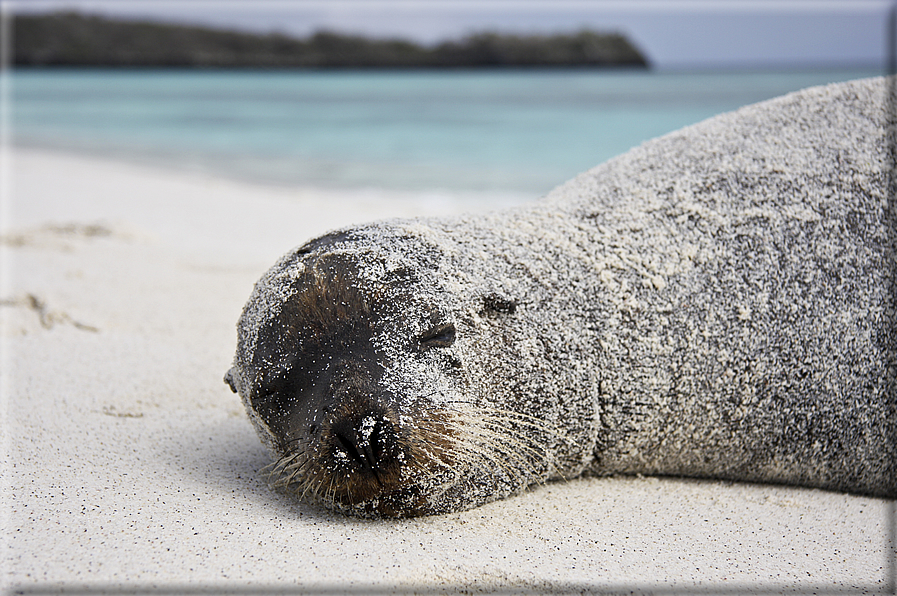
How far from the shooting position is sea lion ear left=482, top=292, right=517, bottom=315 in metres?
2.01

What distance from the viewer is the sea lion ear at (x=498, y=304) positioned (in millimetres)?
2010

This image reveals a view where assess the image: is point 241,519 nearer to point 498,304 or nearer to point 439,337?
point 439,337

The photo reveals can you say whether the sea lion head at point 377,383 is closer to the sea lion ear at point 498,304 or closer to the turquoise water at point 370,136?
the sea lion ear at point 498,304

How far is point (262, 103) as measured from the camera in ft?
98.6

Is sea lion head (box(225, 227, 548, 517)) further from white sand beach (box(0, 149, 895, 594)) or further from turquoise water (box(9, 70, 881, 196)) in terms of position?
turquoise water (box(9, 70, 881, 196))

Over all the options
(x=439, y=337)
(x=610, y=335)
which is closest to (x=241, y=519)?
(x=439, y=337)

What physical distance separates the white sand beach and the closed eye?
48 centimetres

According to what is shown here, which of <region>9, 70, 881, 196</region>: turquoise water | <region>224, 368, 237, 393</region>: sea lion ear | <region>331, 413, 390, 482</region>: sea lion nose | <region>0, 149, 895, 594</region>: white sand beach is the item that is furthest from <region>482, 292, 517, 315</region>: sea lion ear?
<region>9, 70, 881, 196</region>: turquoise water

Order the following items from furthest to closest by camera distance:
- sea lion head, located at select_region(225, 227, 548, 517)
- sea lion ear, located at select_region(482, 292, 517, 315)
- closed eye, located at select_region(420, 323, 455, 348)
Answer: sea lion ear, located at select_region(482, 292, 517, 315), closed eye, located at select_region(420, 323, 455, 348), sea lion head, located at select_region(225, 227, 548, 517)

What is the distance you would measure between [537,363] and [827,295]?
1.03 m

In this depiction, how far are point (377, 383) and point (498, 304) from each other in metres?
0.43

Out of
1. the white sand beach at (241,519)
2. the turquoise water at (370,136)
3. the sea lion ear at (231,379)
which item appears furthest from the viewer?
the turquoise water at (370,136)

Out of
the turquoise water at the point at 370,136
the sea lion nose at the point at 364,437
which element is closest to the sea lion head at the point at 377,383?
the sea lion nose at the point at 364,437

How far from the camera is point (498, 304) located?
202 cm
